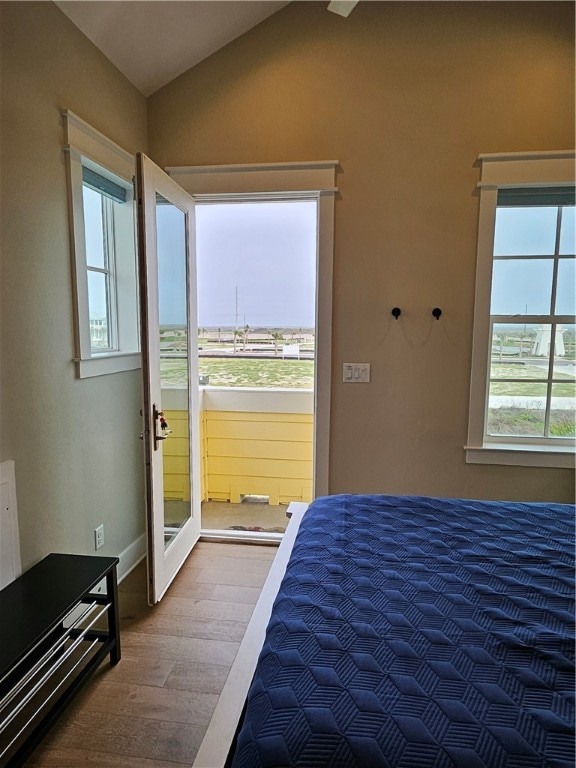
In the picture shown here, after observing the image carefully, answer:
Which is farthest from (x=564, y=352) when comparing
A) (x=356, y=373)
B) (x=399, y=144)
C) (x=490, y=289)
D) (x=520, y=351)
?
(x=399, y=144)

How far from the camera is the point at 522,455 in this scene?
2.54 meters

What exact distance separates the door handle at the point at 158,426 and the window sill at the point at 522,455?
169 centimetres

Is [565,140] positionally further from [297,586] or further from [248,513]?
[248,513]

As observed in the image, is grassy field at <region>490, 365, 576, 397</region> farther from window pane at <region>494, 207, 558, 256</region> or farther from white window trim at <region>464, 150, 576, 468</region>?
window pane at <region>494, 207, 558, 256</region>

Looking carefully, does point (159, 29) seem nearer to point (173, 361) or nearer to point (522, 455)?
point (173, 361)

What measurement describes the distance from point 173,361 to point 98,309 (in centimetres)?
47

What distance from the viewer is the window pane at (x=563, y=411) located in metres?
2.57

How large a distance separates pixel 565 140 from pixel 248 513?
3.19 meters

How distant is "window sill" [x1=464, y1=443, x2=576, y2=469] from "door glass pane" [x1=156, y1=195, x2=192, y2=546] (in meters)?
1.67

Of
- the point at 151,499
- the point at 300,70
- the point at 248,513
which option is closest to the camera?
the point at 151,499

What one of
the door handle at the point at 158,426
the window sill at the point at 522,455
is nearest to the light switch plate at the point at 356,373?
the window sill at the point at 522,455

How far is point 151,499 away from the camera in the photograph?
7.07 ft

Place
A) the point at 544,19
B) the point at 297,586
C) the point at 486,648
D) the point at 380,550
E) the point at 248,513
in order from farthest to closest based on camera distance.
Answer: the point at 248,513
the point at 544,19
the point at 380,550
the point at 297,586
the point at 486,648

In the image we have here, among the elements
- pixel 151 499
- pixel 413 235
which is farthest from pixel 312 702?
pixel 413 235
